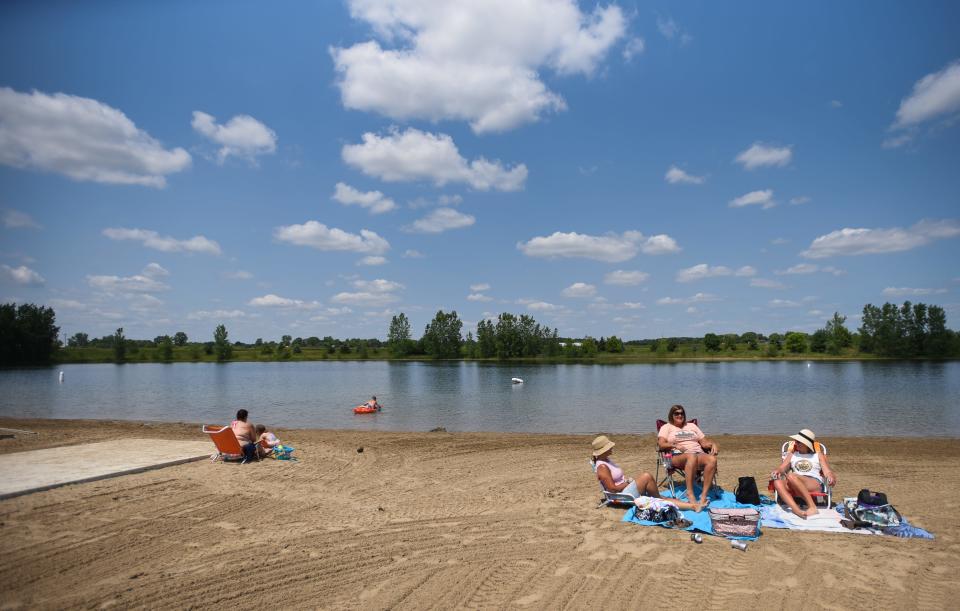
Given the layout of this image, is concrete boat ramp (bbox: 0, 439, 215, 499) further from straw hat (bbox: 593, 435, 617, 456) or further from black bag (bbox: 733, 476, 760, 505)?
black bag (bbox: 733, 476, 760, 505)

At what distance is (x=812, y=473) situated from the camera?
7145 mm

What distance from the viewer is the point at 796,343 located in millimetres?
118875

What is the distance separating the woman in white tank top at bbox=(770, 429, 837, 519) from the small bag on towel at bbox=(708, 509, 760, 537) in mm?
1020

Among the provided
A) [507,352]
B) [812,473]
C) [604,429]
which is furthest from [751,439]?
[507,352]

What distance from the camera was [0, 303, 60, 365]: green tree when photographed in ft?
289

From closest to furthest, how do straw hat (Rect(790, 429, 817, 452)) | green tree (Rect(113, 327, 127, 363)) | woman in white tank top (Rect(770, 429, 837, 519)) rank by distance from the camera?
woman in white tank top (Rect(770, 429, 837, 519)), straw hat (Rect(790, 429, 817, 452)), green tree (Rect(113, 327, 127, 363))

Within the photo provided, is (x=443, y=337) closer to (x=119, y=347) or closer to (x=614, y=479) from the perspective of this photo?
(x=119, y=347)

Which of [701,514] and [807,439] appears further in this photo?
[807,439]

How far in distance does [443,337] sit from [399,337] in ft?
37.2

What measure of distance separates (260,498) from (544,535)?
176 inches

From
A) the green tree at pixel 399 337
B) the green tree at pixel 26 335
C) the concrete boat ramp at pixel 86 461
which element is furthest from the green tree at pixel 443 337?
the concrete boat ramp at pixel 86 461

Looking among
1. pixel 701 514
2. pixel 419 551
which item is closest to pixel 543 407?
pixel 701 514

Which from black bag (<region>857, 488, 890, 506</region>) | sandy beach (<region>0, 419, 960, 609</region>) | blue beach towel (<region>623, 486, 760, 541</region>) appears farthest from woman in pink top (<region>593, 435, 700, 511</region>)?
black bag (<region>857, 488, 890, 506</region>)

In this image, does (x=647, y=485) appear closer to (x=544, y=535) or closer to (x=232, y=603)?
(x=544, y=535)
